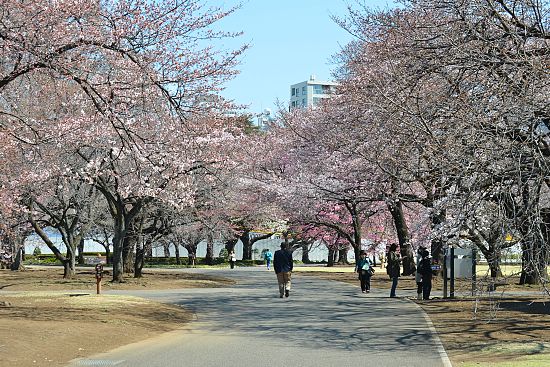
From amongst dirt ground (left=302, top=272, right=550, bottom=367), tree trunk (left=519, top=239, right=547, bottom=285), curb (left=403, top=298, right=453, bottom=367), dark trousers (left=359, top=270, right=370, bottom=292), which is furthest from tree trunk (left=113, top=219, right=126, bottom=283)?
tree trunk (left=519, top=239, right=547, bottom=285)

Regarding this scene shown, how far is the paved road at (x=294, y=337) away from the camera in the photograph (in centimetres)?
1240

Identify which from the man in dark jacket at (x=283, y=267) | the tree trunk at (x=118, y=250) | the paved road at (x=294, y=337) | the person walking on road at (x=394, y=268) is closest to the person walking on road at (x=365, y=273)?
the person walking on road at (x=394, y=268)

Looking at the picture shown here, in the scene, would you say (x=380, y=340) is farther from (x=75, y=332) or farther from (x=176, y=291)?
(x=176, y=291)

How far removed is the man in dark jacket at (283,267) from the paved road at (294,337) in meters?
0.74

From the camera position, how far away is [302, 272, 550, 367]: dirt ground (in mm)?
12461

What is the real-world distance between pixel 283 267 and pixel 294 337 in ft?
30.7

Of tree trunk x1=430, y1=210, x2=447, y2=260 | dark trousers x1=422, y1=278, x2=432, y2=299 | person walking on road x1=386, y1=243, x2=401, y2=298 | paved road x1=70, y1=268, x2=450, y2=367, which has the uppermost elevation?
tree trunk x1=430, y1=210, x2=447, y2=260

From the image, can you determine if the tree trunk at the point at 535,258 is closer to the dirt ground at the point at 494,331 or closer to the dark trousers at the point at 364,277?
the dirt ground at the point at 494,331

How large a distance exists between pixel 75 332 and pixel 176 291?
549 inches

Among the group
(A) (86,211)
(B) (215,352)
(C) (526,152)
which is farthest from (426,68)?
(A) (86,211)

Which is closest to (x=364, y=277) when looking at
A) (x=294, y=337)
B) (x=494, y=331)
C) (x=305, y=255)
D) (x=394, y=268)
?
(x=394, y=268)

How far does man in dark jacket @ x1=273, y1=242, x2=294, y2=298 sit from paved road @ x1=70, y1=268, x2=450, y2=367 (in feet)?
2.43

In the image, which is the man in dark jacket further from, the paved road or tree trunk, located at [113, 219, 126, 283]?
tree trunk, located at [113, 219, 126, 283]

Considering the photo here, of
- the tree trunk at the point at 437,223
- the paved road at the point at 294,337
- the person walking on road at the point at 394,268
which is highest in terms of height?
the tree trunk at the point at 437,223
